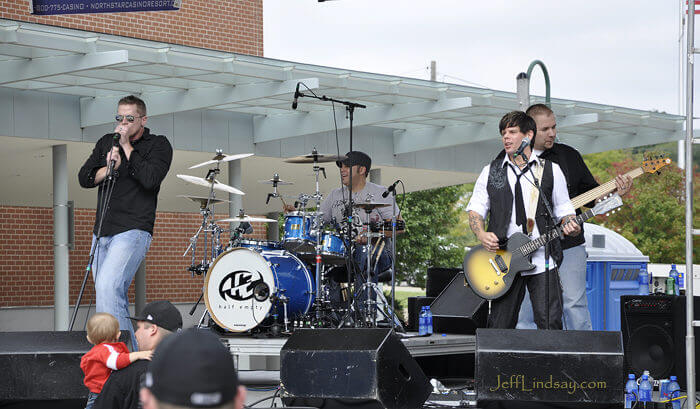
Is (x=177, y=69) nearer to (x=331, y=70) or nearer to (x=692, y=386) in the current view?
(x=331, y=70)

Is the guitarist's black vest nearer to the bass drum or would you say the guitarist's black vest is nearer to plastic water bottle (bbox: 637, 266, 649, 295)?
the bass drum

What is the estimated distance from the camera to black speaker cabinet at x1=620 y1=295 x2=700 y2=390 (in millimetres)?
7168

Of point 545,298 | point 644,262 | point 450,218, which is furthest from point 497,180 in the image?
point 450,218

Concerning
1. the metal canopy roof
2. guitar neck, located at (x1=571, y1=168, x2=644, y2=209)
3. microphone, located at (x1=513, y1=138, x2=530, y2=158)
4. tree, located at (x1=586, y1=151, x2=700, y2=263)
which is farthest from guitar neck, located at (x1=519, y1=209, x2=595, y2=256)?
tree, located at (x1=586, y1=151, x2=700, y2=263)

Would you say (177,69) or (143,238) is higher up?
(177,69)

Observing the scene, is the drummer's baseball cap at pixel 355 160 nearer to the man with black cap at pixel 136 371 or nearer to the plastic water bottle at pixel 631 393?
the plastic water bottle at pixel 631 393

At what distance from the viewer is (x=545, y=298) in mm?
5812

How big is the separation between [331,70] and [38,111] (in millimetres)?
3820

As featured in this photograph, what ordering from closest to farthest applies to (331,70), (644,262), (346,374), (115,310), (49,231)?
1. (346,374)
2. (115,310)
3. (644,262)
4. (331,70)
5. (49,231)

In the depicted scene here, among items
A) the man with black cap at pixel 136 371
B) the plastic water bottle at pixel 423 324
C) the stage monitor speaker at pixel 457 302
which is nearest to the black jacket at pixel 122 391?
the man with black cap at pixel 136 371

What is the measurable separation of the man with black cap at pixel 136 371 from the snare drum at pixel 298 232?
3.86 m

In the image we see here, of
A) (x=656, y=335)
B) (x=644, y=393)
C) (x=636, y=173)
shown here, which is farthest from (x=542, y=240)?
(x=656, y=335)

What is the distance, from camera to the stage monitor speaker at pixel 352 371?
193 inches

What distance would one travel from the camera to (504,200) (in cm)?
605
